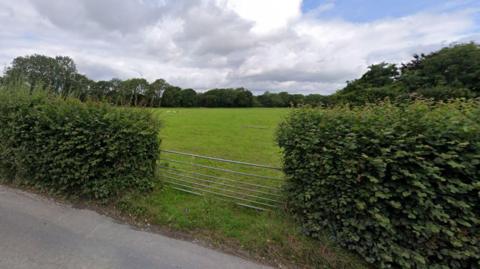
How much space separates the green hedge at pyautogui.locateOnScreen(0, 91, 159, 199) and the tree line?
0.59m

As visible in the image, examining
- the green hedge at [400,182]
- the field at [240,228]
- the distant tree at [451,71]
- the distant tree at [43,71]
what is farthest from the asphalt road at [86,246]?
the distant tree at [451,71]

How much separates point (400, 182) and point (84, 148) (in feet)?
15.7

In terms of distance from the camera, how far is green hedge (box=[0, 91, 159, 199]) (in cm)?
381

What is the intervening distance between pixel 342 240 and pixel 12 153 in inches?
260

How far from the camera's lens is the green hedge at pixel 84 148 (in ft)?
12.5

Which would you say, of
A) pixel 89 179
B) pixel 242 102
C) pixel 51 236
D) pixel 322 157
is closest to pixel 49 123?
pixel 89 179

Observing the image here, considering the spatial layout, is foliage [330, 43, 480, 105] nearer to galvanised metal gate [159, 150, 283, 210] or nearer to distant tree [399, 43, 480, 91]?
distant tree [399, 43, 480, 91]

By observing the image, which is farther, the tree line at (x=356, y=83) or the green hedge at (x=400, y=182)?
the tree line at (x=356, y=83)

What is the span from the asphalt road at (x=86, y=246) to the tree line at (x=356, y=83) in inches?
88.8

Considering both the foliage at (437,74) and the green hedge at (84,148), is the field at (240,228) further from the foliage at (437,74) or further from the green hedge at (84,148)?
the foliage at (437,74)

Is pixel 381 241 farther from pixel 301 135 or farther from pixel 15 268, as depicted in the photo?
pixel 15 268

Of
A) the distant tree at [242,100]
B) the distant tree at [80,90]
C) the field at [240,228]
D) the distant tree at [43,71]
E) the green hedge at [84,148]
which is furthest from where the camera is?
the distant tree at [242,100]

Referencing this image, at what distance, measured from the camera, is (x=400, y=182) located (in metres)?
2.30

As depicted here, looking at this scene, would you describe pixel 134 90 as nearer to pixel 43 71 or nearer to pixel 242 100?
pixel 43 71
